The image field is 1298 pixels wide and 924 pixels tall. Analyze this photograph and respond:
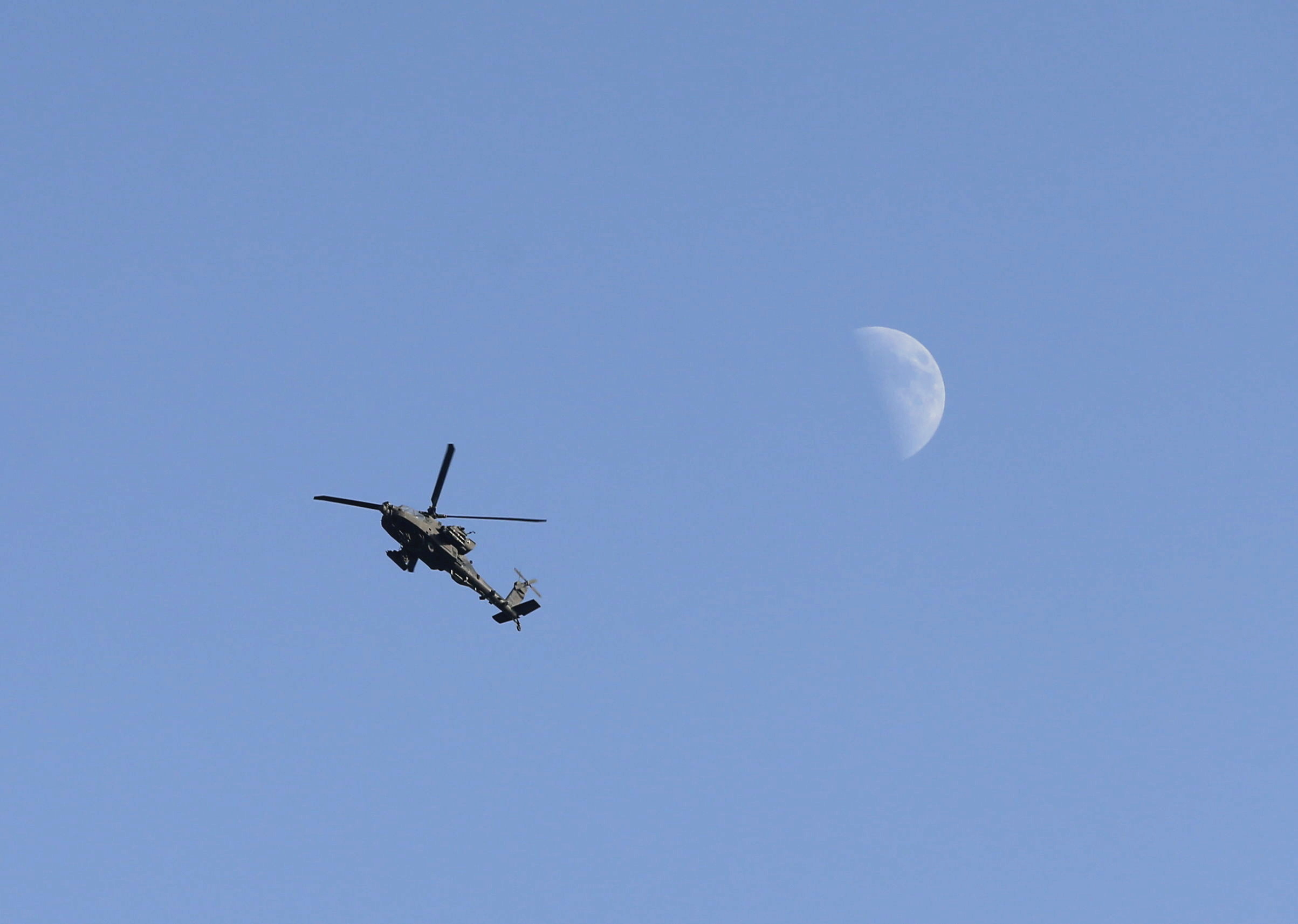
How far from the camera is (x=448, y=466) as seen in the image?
91.8m

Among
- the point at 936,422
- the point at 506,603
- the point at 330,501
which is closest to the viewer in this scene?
the point at 330,501

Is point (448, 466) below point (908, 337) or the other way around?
below

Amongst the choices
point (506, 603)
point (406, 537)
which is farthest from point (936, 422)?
point (406, 537)

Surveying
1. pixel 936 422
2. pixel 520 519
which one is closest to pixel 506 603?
pixel 520 519

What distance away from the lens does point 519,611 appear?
103m

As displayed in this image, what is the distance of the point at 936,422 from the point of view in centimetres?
12162

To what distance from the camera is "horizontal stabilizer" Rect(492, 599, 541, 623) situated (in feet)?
335

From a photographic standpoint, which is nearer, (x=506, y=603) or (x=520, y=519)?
(x=520, y=519)

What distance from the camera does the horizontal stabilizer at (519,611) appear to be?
10219cm

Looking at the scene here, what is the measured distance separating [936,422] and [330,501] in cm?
4794

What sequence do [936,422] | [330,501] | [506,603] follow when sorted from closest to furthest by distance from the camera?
[330,501], [506,603], [936,422]

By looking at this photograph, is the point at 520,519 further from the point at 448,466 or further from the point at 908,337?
the point at 908,337

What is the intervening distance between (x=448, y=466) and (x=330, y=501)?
20.9ft

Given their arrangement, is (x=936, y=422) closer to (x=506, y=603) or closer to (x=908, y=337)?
(x=908, y=337)
